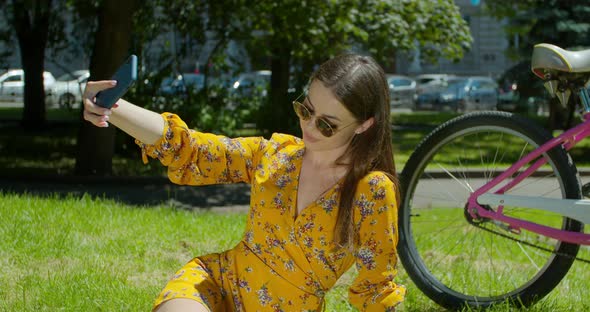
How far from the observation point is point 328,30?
48.3ft

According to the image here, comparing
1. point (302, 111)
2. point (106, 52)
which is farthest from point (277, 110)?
point (302, 111)

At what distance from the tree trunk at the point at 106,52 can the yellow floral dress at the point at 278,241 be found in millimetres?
8453

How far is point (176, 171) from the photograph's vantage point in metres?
2.82

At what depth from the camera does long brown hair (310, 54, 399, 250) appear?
2699 mm

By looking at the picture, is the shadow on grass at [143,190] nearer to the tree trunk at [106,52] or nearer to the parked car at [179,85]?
the tree trunk at [106,52]

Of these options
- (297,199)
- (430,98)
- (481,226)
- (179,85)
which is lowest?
(430,98)

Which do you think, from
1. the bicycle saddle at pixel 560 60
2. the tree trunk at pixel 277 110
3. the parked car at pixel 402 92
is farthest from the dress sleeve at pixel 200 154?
the parked car at pixel 402 92

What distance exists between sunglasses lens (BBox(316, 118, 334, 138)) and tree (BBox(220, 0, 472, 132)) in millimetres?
11104

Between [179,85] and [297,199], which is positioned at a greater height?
[297,199]

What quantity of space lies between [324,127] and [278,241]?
392mm

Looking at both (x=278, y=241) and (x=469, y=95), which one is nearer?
(x=278, y=241)

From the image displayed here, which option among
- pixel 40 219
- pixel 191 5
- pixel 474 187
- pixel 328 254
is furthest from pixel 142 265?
pixel 191 5

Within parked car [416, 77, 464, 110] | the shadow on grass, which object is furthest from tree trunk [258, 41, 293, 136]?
parked car [416, 77, 464, 110]

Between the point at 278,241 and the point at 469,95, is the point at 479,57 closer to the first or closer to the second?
the point at 469,95
